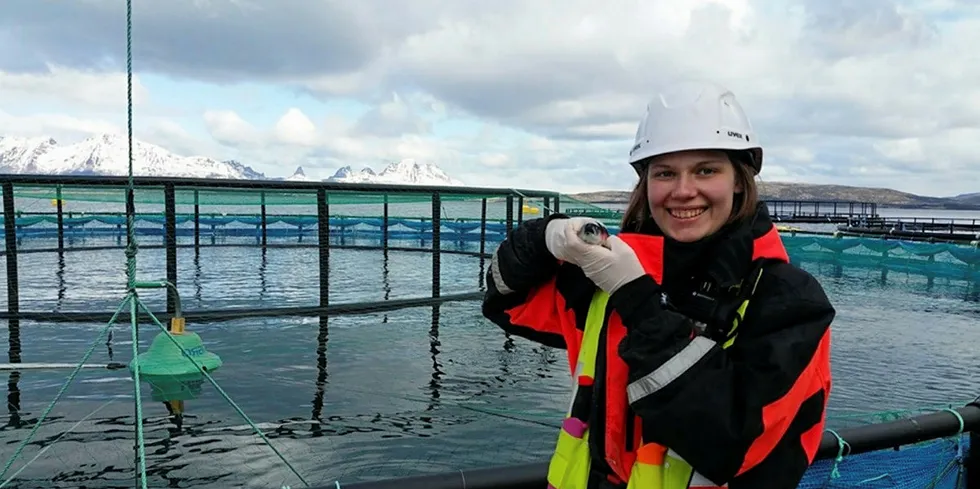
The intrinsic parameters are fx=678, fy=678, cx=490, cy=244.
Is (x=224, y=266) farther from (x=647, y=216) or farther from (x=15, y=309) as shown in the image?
(x=647, y=216)

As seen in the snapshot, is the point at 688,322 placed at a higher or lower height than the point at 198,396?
higher

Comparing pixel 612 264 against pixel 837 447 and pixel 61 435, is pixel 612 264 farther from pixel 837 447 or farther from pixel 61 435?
pixel 61 435

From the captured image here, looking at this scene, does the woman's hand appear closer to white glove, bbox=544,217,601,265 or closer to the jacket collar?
white glove, bbox=544,217,601,265

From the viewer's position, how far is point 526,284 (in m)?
1.89

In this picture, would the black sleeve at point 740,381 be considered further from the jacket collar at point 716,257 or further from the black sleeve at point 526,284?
the black sleeve at point 526,284

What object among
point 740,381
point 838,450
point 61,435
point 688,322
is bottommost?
point 61,435

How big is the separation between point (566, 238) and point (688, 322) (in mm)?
331

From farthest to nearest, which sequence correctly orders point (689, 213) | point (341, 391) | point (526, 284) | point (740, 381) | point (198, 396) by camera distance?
point (341, 391)
point (198, 396)
point (526, 284)
point (689, 213)
point (740, 381)

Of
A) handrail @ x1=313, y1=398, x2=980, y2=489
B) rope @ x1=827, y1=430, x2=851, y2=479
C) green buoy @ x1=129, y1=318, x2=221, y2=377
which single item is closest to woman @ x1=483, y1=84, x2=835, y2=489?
handrail @ x1=313, y1=398, x2=980, y2=489

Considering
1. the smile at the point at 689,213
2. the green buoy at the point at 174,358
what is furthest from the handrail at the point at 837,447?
the green buoy at the point at 174,358

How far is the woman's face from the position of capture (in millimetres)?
1666

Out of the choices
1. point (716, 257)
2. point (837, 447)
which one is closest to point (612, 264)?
point (716, 257)

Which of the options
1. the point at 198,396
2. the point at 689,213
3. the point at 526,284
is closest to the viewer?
the point at 689,213

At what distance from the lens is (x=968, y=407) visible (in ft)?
9.40
